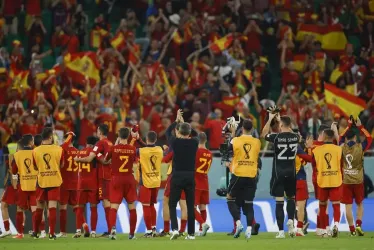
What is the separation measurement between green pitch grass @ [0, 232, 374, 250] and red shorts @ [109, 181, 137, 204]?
→ 85cm

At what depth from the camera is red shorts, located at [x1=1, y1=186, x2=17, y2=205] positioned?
27.1 meters

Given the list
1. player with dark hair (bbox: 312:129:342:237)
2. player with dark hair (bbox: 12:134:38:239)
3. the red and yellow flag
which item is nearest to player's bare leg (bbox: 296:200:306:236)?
player with dark hair (bbox: 312:129:342:237)

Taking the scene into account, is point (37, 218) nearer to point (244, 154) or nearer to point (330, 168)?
point (244, 154)

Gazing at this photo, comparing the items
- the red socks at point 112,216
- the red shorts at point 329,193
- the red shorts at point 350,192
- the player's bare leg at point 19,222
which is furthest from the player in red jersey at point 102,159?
the red shorts at point 350,192

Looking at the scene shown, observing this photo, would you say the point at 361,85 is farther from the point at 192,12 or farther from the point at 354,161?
the point at 354,161

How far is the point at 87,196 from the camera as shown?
26188 millimetres

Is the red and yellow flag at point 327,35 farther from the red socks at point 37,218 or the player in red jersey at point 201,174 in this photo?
the red socks at point 37,218

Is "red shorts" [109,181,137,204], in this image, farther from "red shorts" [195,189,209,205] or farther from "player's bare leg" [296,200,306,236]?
"player's bare leg" [296,200,306,236]

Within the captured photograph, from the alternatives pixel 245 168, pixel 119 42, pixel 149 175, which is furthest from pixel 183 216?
pixel 119 42

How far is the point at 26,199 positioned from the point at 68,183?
3.19 ft

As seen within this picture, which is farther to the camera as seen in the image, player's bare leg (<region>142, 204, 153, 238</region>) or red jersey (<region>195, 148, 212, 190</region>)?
red jersey (<region>195, 148, 212, 190</region>)

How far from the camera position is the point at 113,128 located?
32.6 m

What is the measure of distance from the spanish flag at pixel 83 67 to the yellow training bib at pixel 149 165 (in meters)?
9.89

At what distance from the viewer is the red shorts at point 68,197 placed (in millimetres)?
26422
